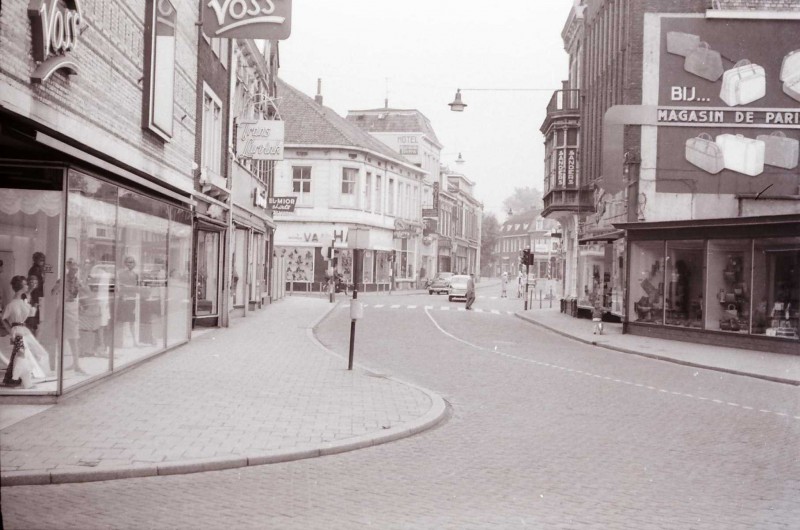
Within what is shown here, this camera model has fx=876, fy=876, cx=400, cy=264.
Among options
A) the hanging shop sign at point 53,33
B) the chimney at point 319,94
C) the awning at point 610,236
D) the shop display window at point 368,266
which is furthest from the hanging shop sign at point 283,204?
the chimney at point 319,94

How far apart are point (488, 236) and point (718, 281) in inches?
3928

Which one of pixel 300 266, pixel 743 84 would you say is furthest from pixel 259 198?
pixel 300 266

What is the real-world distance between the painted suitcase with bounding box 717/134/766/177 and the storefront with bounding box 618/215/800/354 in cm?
488

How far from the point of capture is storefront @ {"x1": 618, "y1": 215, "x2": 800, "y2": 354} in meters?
21.0

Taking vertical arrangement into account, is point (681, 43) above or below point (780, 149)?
above

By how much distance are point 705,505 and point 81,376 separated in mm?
7812

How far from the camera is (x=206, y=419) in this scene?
30.6 ft

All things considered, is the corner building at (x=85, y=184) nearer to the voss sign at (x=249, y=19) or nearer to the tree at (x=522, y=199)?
the voss sign at (x=249, y=19)

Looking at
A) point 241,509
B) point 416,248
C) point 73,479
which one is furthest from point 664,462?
point 416,248

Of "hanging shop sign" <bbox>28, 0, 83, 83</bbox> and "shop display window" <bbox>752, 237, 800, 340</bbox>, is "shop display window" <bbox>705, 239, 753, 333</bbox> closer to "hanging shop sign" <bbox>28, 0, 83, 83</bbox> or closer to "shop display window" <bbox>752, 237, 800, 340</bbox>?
"shop display window" <bbox>752, 237, 800, 340</bbox>

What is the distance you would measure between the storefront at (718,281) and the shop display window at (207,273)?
12105 mm

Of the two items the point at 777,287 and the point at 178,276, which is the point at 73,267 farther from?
the point at 777,287

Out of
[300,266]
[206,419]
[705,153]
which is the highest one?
[705,153]

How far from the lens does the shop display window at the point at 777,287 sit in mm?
20734
